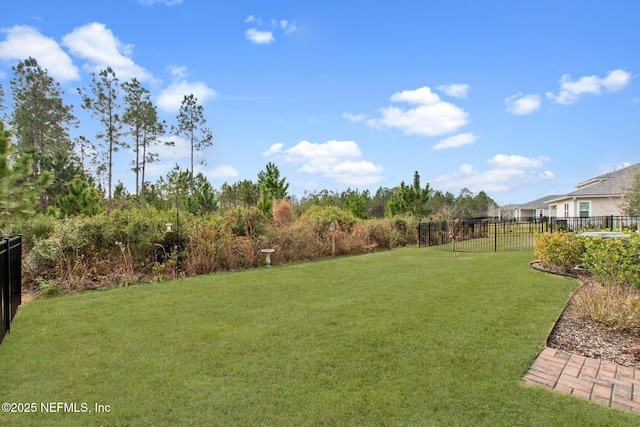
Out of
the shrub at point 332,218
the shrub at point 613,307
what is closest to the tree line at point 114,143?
the shrub at point 332,218

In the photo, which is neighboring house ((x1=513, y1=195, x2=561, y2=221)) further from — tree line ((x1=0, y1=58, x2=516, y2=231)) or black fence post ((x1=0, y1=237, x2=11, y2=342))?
black fence post ((x1=0, y1=237, x2=11, y2=342))

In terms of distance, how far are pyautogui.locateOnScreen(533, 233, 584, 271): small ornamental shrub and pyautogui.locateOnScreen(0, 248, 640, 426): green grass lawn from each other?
137cm

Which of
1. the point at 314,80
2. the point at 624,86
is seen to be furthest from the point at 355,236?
the point at 624,86

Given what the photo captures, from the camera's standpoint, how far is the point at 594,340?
385 cm

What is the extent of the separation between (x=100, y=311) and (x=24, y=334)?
1.06 m

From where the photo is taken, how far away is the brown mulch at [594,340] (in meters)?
3.45

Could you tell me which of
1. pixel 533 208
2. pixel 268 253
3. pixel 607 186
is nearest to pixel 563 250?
pixel 268 253

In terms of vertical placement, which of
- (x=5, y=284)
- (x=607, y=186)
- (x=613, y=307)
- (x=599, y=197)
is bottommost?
(x=613, y=307)

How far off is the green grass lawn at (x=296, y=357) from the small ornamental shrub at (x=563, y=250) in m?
1.37

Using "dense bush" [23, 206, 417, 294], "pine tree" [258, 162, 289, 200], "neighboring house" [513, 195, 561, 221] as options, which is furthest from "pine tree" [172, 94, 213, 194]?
"neighboring house" [513, 195, 561, 221]

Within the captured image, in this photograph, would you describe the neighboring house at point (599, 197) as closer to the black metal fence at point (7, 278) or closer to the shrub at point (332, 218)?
the shrub at point (332, 218)

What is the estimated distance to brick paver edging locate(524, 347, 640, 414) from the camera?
2654 millimetres

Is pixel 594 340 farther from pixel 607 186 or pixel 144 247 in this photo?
pixel 607 186

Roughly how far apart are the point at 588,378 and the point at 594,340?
3.87 ft
